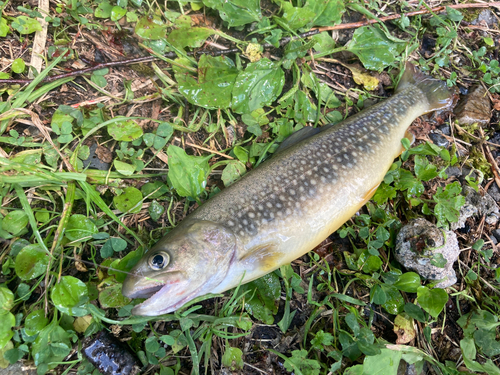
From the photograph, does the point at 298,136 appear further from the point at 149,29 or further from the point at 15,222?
the point at 15,222

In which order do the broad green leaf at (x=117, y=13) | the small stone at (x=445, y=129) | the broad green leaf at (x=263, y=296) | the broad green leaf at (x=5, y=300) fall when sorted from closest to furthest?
the broad green leaf at (x=5, y=300) < the broad green leaf at (x=263, y=296) < the broad green leaf at (x=117, y=13) < the small stone at (x=445, y=129)

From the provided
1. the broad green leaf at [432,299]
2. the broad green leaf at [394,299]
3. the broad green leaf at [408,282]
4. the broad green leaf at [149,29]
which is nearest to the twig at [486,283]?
the broad green leaf at [432,299]

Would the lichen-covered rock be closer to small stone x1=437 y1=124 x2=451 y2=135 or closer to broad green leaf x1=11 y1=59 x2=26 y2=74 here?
small stone x1=437 y1=124 x2=451 y2=135

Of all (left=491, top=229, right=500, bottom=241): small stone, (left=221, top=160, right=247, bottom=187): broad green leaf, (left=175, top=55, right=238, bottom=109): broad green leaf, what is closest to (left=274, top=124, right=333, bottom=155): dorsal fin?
(left=221, top=160, right=247, bottom=187): broad green leaf

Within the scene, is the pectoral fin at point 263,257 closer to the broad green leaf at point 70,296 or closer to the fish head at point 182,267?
the fish head at point 182,267

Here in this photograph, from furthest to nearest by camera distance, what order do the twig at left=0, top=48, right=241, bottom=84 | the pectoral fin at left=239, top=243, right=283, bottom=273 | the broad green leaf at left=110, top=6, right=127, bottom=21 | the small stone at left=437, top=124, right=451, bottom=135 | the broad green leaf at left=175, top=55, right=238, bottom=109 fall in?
the small stone at left=437, top=124, right=451, bottom=135, the broad green leaf at left=110, top=6, right=127, bottom=21, the broad green leaf at left=175, top=55, right=238, bottom=109, the twig at left=0, top=48, right=241, bottom=84, the pectoral fin at left=239, top=243, right=283, bottom=273

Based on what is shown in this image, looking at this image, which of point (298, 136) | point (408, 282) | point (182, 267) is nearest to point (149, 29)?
point (298, 136)

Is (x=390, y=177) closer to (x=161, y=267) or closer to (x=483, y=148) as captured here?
(x=483, y=148)

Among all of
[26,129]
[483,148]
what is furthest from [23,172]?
[483,148]
